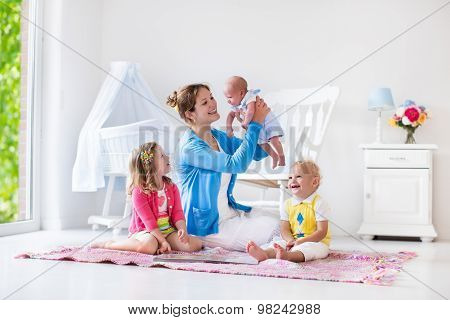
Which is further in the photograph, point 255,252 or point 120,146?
point 120,146

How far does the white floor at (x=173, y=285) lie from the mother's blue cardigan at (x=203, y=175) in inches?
15.9

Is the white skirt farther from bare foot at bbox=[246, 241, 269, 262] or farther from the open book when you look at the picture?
bare foot at bbox=[246, 241, 269, 262]

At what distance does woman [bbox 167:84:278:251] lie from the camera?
2137mm

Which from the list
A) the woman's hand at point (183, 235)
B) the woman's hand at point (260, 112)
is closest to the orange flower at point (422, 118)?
the woman's hand at point (260, 112)

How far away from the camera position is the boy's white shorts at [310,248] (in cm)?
204

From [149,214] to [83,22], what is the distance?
6.77 feet

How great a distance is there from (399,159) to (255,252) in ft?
5.67

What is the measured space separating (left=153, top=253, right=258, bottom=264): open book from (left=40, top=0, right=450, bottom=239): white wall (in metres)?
1.69

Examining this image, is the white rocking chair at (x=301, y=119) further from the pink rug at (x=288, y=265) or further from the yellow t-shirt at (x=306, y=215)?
the pink rug at (x=288, y=265)

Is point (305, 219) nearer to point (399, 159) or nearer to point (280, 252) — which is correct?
point (280, 252)

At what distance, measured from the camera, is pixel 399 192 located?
3.34 m

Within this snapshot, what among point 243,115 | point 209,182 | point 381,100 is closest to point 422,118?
point 381,100

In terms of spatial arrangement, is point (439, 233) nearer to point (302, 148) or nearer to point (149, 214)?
point (302, 148)

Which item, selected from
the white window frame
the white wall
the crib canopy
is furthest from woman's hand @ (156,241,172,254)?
the white wall
